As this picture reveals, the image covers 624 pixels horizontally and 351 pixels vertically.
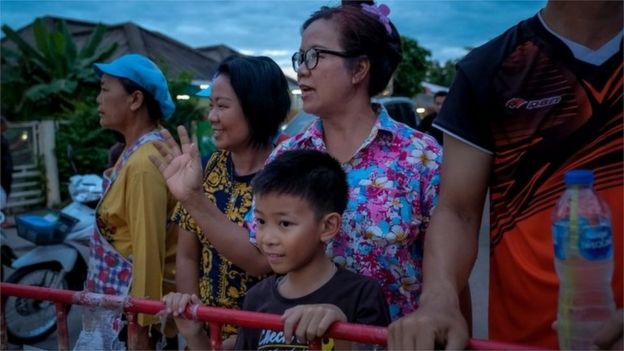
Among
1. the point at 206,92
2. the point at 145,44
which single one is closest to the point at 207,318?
the point at 206,92

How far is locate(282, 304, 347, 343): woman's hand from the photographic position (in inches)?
67.3

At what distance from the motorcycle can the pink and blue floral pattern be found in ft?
11.5

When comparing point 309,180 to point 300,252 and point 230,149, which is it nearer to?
point 300,252

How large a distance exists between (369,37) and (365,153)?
0.37m

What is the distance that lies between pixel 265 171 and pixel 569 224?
2.95 ft

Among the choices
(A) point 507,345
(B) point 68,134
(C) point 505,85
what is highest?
(B) point 68,134

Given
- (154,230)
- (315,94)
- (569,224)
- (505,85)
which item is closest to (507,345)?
(569,224)

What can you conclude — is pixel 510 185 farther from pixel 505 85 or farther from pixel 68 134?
pixel 68 134

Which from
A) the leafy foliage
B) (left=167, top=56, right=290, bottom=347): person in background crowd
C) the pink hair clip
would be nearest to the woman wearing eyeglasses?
the pink hair clip

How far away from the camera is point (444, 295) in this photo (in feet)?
5.46

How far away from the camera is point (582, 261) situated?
145 cm

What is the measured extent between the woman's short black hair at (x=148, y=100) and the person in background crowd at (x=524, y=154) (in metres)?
1.72

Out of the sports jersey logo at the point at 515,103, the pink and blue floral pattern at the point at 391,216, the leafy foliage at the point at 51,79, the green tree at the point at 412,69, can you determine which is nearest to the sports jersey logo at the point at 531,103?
the sports jersey logo at the point at 515,103

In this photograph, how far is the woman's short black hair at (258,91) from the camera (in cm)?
276
